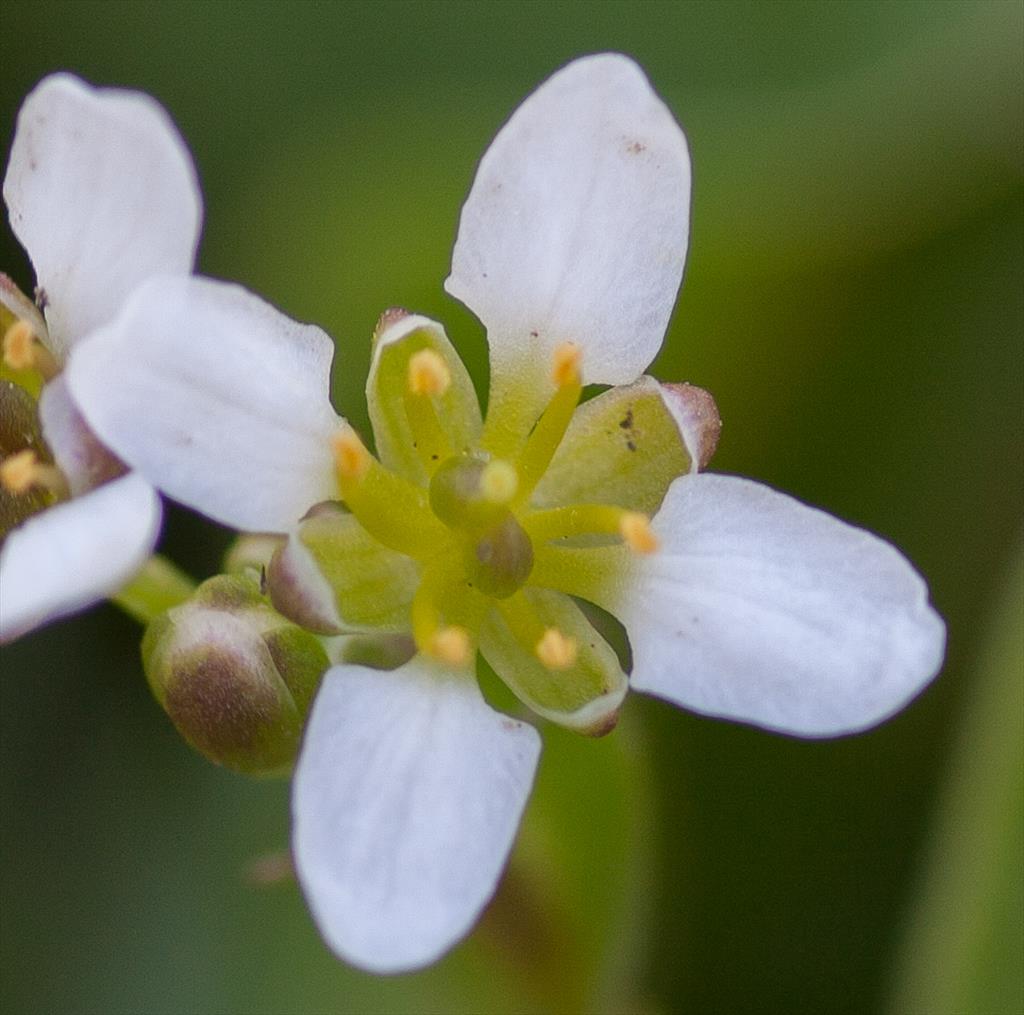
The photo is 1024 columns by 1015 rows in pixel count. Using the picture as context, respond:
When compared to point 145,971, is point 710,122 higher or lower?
higher

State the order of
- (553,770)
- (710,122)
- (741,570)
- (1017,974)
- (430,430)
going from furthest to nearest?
1. (710,122)
2. (553,770)
3. (1017,974)
4. (430,430)
5. (741,570)

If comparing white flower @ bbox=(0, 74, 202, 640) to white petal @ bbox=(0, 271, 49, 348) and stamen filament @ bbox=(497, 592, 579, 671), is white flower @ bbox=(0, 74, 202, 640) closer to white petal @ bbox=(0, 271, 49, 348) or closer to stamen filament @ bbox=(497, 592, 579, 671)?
white petal @ bbox=(0, 271, 49, 348)

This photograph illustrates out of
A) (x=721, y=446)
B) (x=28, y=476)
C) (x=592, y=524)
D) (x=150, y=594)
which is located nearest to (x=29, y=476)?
(x=28, y=476)

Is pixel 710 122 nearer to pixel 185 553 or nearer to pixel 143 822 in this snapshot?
pixel 185 553

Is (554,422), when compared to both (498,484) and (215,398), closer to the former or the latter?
(498,484)

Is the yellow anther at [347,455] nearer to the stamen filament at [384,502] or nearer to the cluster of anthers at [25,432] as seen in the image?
the stamen filament at [384,502]

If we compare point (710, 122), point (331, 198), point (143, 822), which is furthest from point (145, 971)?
point (710, 122)

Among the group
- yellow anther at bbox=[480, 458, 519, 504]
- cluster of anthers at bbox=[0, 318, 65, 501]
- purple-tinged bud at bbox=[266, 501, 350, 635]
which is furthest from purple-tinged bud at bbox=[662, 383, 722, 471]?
cluster of anthers at bbox=[0, 318, 65, 501]
